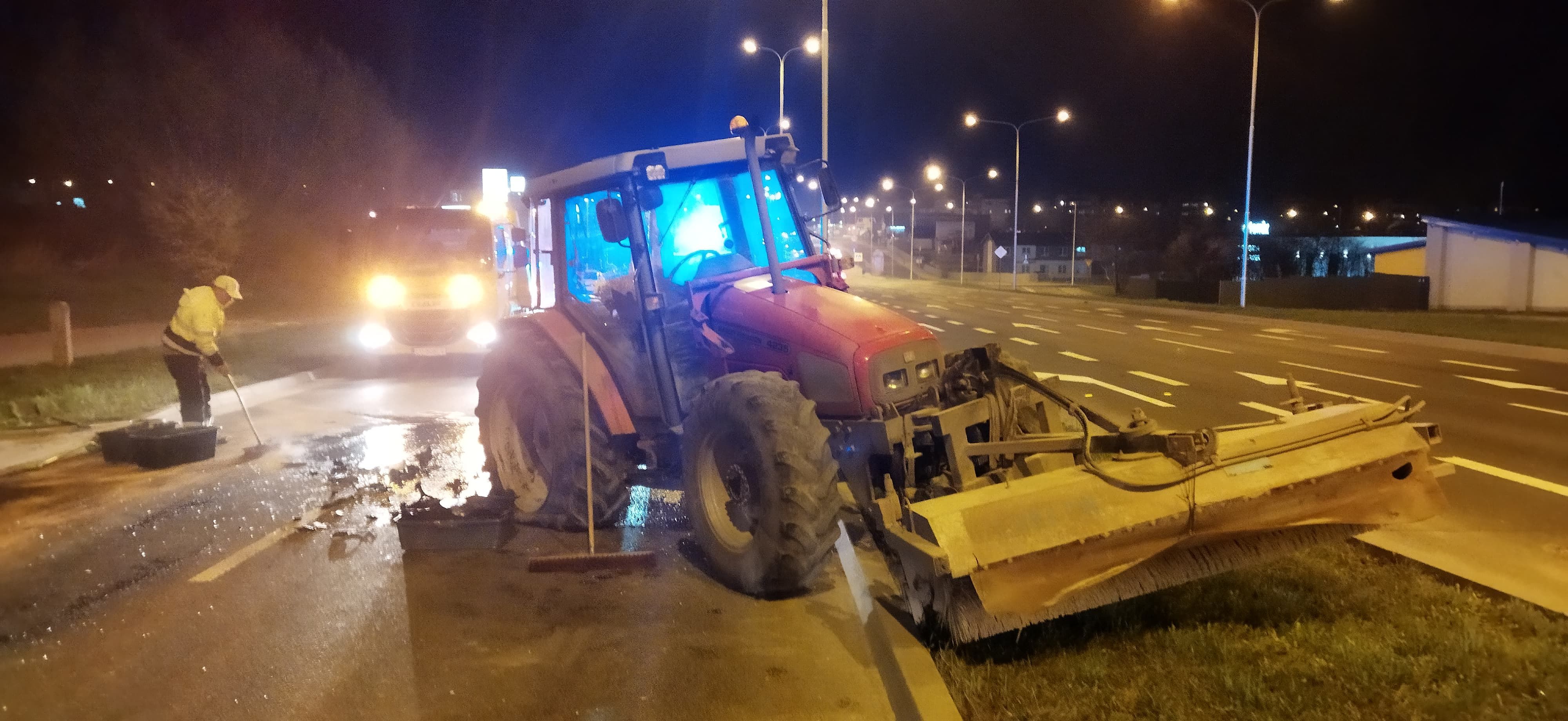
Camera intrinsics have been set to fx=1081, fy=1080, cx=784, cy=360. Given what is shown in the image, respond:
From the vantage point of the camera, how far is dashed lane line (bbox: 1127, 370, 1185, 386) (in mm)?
16375

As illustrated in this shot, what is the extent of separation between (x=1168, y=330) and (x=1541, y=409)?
50.6ft

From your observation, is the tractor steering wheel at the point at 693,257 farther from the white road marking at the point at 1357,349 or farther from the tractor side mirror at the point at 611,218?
the white road marking at the point at 1357,349

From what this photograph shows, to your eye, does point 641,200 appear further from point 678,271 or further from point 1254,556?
point 1254,556

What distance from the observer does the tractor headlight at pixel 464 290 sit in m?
18.2

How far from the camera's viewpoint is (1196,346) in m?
23.5

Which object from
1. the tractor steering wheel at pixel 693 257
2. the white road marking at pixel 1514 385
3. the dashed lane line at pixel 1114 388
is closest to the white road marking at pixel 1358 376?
the white road marking at pixel 1514 385

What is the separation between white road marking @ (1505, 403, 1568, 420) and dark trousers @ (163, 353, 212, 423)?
1581 centimetres

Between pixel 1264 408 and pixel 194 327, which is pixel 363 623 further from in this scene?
pixel 1264 408

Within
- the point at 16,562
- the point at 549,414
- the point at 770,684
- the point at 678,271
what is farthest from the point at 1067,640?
the point at 16,562

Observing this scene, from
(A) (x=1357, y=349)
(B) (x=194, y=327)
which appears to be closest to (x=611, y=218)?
(B) (x=194, y=327)

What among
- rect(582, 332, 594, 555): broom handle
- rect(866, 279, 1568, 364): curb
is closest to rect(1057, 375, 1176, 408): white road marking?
rect(582, 332, 594, 555): broom handle

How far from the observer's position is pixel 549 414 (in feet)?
26.5

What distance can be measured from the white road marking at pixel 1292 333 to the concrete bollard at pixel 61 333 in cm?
2557

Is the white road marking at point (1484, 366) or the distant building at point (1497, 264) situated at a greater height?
the distant building at point (1497, 264)
